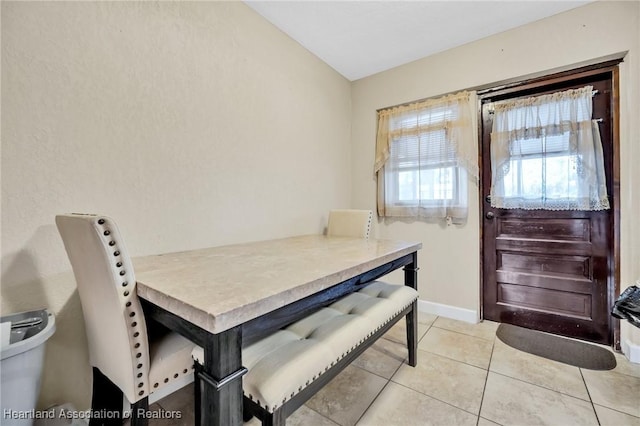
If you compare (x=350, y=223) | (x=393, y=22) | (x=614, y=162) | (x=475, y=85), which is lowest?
(x=350, y=223)

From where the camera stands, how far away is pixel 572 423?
1245mm

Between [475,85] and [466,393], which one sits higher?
[475,85]

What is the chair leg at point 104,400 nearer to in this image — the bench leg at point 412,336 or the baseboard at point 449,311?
the bench leg at point 412,336

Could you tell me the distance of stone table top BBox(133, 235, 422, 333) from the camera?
27.9 inches

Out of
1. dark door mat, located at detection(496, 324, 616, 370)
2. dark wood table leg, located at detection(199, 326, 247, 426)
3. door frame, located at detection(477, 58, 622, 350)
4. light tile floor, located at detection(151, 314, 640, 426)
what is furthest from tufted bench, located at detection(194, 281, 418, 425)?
door frame, located at detection(477, 58, 622, 350)

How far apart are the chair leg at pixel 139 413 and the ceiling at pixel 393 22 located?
7.82 ft

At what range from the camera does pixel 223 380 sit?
70 centimetres

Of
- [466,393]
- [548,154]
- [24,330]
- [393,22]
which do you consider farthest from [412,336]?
[393,22]

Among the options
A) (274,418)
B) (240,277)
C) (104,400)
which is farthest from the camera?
(104,400)

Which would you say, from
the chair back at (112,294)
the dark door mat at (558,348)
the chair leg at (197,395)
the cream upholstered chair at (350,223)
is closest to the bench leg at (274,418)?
the chair leg at (197,395)

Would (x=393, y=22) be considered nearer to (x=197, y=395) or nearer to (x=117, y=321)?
(x=117, y=321)

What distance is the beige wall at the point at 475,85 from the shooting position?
176 centimetres

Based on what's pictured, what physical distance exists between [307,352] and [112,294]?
0.68 metres

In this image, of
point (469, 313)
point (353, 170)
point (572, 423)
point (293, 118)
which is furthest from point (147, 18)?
point (469, 313)
